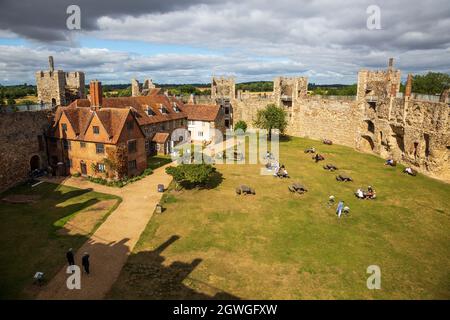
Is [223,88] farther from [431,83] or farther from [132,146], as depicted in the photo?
[431,83]

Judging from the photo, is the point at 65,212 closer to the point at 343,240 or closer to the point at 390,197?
the point at 343,240

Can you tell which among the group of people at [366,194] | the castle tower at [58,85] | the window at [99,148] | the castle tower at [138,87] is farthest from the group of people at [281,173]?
the castle tower at [138,87]

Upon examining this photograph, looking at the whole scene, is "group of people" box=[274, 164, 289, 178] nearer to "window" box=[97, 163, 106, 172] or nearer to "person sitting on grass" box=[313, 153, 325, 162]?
"person sitting on grass" box=[313, 153, 325, 162]

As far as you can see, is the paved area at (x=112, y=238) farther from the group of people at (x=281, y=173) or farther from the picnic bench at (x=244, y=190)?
the group of people at (x=281, y=173)

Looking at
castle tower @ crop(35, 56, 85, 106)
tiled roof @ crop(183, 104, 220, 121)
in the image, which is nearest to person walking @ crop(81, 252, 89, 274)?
castle tower @ crop(35, 56, 85, 106)
